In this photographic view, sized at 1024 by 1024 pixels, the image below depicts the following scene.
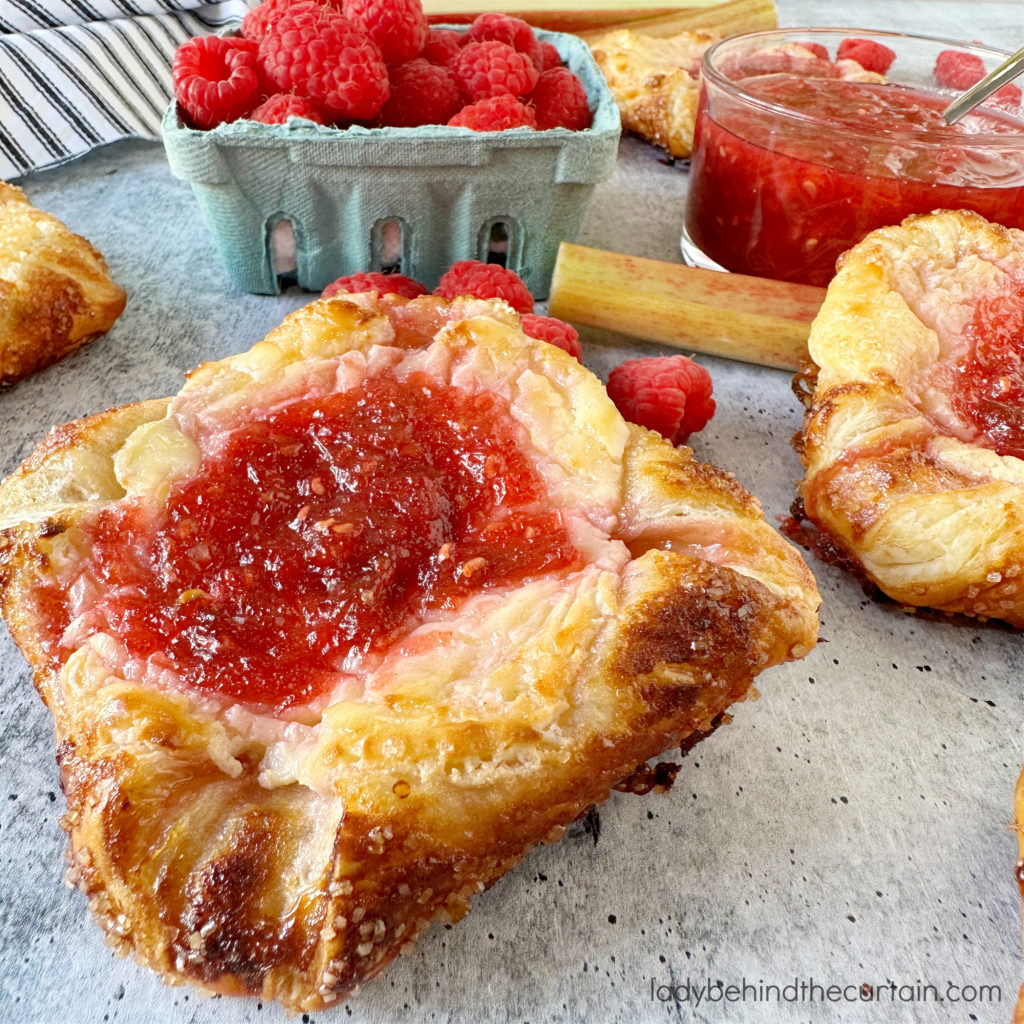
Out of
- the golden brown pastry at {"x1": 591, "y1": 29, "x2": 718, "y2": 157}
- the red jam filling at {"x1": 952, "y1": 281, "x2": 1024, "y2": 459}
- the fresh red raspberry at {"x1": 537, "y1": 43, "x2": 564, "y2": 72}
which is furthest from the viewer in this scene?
the golden brown pastry at {"x1": 591, "y1": 29, "x2": 718, "y2": 157}

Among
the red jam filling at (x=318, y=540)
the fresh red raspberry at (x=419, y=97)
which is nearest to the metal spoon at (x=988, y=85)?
the fresh red raspberry at (x=419, y=97)

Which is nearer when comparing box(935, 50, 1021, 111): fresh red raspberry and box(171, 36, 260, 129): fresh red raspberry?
box(171, 36, 260, 129): fresh red raspberry

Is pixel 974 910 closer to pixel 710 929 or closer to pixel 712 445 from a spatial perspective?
pixel 710 929

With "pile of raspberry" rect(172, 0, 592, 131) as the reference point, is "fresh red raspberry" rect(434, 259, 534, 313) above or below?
below

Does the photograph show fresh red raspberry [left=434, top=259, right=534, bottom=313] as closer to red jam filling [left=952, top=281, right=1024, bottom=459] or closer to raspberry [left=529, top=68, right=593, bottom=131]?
raspberry [left=529, top=68, right=593, bottom=131]

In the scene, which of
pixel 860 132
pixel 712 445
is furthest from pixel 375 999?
pixel 860 132

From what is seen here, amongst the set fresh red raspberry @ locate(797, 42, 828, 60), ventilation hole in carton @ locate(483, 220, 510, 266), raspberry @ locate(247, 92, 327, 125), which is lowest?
ventilation hole in carton @ locate(483, 220, 510, 266)

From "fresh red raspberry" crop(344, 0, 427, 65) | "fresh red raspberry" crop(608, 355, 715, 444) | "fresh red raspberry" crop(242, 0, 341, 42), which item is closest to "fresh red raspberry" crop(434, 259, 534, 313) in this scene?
"fresh red raspberry" crop(608, 355, 715, 444)

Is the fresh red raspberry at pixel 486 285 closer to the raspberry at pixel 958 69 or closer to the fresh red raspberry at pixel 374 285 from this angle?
the fresh red raspberry at pixel 374 285
